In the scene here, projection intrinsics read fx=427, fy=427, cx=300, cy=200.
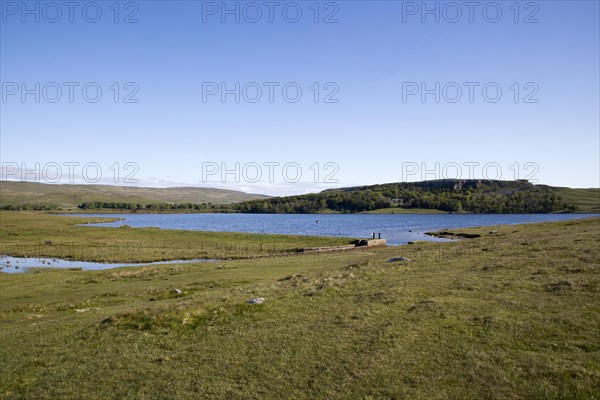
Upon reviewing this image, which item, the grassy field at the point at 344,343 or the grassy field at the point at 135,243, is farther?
the grassy field at the point at 135,243

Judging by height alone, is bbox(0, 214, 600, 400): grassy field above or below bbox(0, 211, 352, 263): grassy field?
above

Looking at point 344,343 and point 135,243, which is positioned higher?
point 344,343

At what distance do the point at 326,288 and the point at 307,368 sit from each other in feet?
37.0

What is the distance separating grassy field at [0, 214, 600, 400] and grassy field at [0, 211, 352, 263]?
47.9m

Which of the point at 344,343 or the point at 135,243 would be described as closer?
the point at 344,343

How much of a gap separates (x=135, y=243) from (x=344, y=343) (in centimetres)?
8573

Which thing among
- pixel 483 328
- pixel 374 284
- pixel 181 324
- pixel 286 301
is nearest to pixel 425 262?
pixel 374 284

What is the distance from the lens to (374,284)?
25609 mm

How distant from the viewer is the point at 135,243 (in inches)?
3639

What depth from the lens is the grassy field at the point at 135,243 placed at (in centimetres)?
7419

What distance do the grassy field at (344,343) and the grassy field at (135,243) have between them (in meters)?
47.9

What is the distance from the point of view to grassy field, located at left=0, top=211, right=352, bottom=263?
74188mm

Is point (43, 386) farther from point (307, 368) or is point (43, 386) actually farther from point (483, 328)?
point (483, 328)

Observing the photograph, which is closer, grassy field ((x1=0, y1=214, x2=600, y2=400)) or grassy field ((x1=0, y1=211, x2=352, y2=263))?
grassy field ((x1=0, y1=214, x2=600, y2=400))
